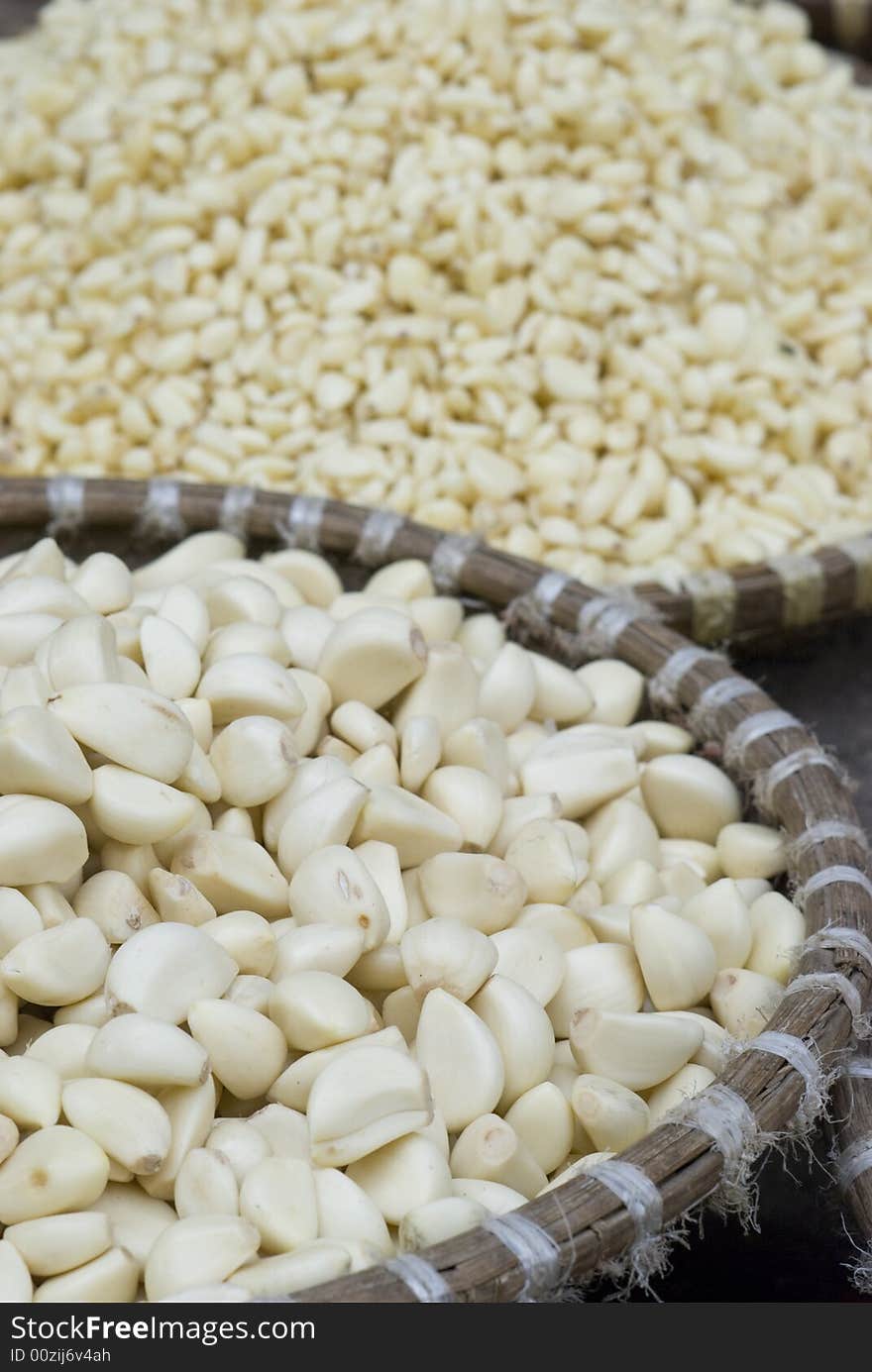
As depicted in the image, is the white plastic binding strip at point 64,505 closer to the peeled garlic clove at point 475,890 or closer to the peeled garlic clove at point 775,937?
the peeled garlic clove at point 475,890

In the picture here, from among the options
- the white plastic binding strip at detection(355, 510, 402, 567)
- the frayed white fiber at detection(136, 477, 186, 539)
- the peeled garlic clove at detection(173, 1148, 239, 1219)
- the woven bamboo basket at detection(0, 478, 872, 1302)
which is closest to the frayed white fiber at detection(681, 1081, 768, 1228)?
the woven bamboo basket at detection(0, 478, 872, 1302)

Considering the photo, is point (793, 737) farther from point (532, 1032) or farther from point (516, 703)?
point (532, 1032)

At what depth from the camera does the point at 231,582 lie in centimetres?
96

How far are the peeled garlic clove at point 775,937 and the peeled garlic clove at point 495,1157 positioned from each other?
0.20m

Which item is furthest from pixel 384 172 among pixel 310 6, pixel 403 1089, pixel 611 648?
pixel 403 1089

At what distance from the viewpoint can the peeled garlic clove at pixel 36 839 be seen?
0.69 m

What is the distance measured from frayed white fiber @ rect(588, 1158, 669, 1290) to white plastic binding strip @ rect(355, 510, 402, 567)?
586mm

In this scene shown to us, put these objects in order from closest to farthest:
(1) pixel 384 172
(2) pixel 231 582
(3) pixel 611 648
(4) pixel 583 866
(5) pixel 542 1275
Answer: (5) pixel 542 1275
(4) pixel 583 866
(2) pixel 231 582
(3) pixel 611 648
(1) pixel 384 172

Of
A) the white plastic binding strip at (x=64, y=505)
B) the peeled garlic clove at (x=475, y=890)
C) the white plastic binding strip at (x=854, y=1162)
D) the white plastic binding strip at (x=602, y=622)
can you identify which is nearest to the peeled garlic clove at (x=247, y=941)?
the peeled garlic clove at (x=475, y=890)

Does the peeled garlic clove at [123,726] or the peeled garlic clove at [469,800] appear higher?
the peeled garlic clove at [123,726]

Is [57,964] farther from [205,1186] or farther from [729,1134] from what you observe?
[729,1134]

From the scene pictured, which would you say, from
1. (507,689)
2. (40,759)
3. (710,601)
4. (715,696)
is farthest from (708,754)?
(40,759)

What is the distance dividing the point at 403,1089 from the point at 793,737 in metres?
0.40

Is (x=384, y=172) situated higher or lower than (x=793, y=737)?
higher
